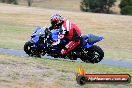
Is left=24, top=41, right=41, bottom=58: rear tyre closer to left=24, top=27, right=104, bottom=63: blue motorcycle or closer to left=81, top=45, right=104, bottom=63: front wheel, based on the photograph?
left=24, top=27, right=104, bottom=63: blue motorcycle

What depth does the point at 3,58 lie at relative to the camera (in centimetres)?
1361

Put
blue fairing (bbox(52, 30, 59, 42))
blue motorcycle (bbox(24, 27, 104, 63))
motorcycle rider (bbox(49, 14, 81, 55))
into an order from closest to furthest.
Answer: motorcycle rider (bbox(49, 14, 81, 55)), blue fairing (bbox(52, 30, 59, 42)), blue motorcycle (bbox(24, 27, 104, 63))

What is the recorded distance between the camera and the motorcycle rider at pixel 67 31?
55.1 feet

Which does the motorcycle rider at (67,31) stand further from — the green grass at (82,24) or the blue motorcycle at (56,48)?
the green grass at (82,24)

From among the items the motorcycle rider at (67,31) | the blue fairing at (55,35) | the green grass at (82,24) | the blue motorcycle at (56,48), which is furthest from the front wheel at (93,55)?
the green grass at (82,24)

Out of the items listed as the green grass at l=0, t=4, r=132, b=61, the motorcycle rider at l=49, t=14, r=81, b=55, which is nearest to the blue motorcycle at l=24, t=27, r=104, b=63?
the motorcycle rider at l=49, t=14, r=81, b=55

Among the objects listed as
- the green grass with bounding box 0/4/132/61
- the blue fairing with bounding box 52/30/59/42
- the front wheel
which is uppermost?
the blue fairing with bounding box 52/30/59/42

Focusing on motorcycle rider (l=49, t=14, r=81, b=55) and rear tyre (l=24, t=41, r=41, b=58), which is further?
rear tyre (l=24, t=41, r=41, b=58)

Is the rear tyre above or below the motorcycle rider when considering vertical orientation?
below

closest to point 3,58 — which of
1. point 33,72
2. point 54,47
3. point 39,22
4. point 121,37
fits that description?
point 33,72

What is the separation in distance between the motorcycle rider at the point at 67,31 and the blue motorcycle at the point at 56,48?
0.53ft

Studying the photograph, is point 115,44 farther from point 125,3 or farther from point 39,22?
point 125,3

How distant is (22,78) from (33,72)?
2.41 ft

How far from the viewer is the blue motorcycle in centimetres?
1711
